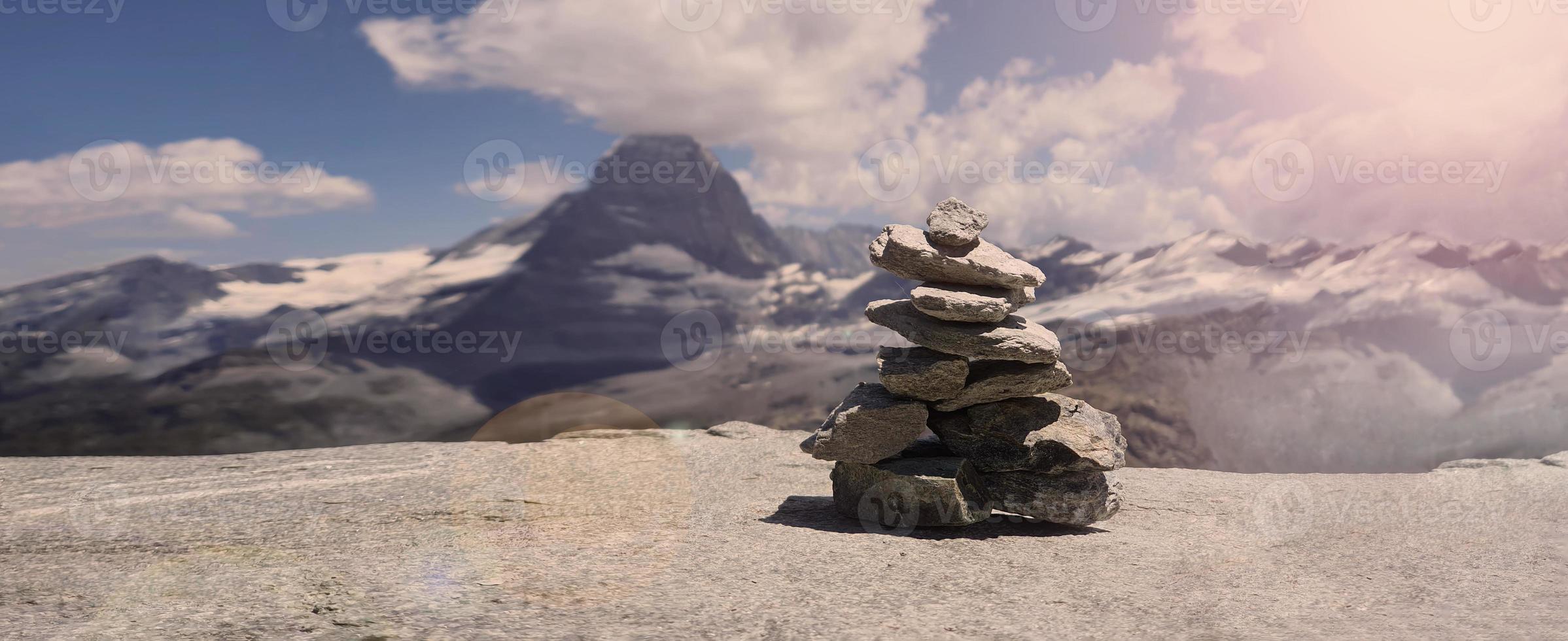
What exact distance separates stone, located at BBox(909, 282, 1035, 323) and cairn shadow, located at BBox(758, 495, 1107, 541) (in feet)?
10.9

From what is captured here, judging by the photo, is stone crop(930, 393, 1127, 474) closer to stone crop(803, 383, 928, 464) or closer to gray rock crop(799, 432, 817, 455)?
stone crop(803, 383, 928, 464)

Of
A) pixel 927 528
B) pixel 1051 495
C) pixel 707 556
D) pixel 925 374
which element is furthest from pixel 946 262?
pixel 707 556

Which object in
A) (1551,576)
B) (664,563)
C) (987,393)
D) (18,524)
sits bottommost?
(18,524)

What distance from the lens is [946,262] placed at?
13.7 m

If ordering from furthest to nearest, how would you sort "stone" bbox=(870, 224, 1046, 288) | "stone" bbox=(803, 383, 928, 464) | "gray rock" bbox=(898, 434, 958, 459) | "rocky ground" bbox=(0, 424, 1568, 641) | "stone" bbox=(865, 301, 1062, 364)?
"gray rock" bbox=(898, 434, 958, 459) → "stone" bbox=(803, 383, 928, 464) → "stone" bbox=(870, 224, 1046, 288) → "stone" bbox=(865, 301, 1062, 364) → "rocky ground" bbox=(0, 424, 1568, 641)

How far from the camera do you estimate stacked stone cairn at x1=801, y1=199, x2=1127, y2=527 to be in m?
13.4

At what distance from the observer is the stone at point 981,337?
43.3ft

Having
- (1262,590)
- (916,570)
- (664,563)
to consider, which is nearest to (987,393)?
(916,570)

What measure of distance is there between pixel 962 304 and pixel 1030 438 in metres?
2.47

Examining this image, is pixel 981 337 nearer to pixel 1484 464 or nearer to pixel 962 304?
A: pixel 962 304

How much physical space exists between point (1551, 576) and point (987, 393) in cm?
790

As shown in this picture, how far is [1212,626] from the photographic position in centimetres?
929

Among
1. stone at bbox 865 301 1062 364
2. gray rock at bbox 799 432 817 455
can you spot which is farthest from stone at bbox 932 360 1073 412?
gray rock at bbox 799 432 817 455

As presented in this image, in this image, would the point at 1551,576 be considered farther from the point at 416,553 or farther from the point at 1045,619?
the point at 416,553
